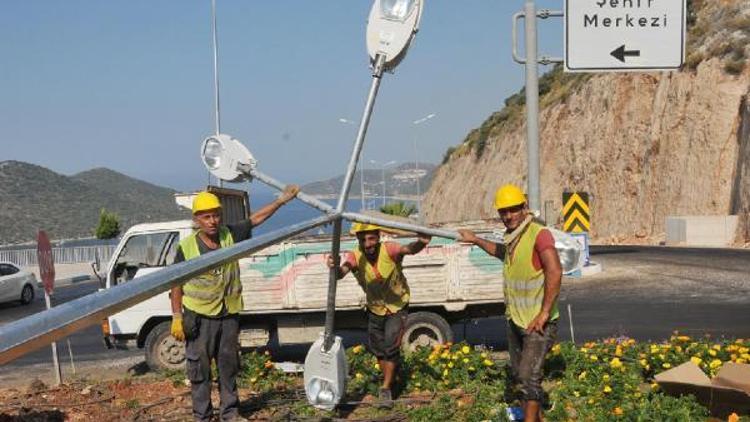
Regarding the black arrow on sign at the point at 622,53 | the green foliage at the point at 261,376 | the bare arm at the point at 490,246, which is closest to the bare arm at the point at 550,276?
the bare arm at the point at 490,246

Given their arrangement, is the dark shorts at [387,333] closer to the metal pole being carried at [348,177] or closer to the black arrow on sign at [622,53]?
the metal pole being carried at [348,177]

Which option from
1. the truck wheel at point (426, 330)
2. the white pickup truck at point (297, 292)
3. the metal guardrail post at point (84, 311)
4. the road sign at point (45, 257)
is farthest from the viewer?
the white pickup truck at point (297, 292)

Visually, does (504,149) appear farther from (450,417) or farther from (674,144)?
(450,417)

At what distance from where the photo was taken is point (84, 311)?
2064 millimetres

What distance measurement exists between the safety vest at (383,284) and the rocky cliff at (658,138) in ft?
79.3

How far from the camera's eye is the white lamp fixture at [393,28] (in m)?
6.26

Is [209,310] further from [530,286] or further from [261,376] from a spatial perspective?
[530,286]

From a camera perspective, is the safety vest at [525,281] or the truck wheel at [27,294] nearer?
the safety vest at [525,281]

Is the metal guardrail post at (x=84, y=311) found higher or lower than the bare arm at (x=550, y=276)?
higher

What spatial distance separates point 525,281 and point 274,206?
2036 millimetres

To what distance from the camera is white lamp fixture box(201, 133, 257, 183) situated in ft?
21.2

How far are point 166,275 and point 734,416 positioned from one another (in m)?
4.38

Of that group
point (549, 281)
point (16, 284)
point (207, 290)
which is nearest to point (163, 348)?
point (207, 290)


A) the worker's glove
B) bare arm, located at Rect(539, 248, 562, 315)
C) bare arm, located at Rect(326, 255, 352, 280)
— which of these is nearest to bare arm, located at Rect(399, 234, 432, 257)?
bare arm, located at Rect(326, 255, 352, 280)
